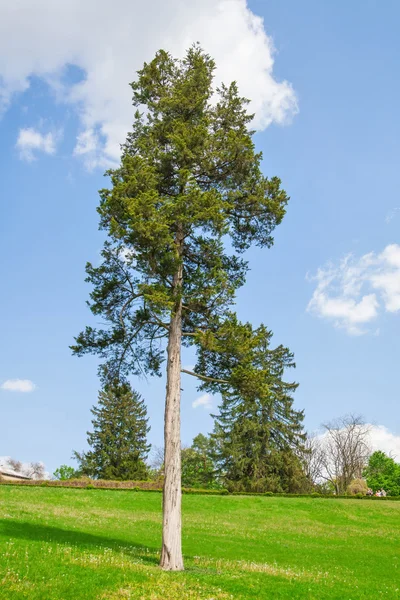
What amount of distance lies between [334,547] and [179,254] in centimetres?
1598

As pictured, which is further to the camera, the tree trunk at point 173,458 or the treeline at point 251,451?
the treeline at point 251,451

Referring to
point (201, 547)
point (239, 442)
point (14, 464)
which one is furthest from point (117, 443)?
point (14, 464)

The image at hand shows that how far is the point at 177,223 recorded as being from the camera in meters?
15.4

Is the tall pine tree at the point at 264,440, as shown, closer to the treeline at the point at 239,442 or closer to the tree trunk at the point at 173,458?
the treeline at the point at 239,442

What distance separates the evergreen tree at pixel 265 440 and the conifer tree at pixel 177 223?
28930 mm

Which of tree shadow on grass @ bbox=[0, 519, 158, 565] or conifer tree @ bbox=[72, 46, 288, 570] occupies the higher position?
conifer tree @ bbox=[72, 46, 288, 570]

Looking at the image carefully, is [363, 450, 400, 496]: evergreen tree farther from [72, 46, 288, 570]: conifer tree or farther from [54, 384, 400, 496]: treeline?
[72, 46, 288, 570]: conifer tree

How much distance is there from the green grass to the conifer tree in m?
2.69

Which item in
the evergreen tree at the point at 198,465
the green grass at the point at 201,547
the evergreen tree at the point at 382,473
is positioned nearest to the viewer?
the green grass at the point at 201,547

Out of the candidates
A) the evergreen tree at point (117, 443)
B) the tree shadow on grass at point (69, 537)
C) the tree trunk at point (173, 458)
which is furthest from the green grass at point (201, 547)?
the evergreen tree at point (117, 443)

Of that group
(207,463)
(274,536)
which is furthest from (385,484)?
(274,536)

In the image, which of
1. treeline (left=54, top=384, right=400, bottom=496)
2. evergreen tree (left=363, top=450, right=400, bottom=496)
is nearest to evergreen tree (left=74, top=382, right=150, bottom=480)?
treeline (left=54, top=384, right=400, bottom=496)

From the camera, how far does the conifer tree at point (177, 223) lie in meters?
14.1

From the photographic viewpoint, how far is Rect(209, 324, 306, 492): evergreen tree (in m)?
46.3
